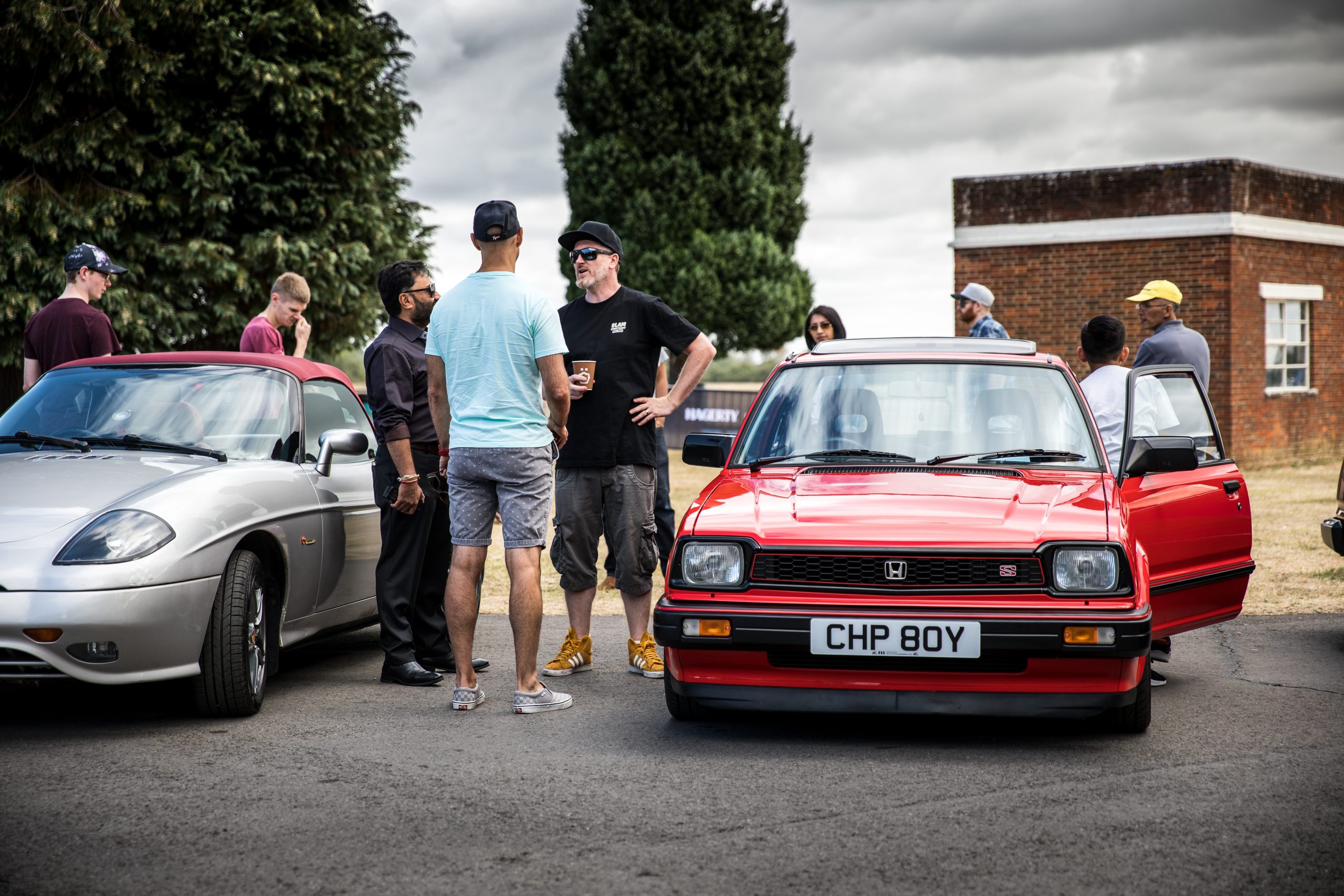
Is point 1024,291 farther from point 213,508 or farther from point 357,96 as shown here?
point 213,508

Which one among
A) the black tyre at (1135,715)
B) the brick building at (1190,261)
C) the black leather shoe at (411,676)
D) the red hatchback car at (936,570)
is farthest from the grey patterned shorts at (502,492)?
the brick building at (1190,261)

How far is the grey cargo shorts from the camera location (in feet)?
19.7

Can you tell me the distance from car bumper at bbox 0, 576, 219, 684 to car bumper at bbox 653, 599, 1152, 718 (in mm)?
1778

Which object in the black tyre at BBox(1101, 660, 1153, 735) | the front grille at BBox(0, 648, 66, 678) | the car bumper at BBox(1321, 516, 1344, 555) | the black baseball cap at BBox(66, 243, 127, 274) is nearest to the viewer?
the front grille at BBox(0, 648, 66, 678)

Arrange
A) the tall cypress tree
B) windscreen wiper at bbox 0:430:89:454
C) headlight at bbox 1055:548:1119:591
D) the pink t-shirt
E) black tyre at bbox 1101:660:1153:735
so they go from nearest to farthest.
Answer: headlight at bbox 1055:548:1119:591, black tyre at bbox 1101:660:1153:735, windscreen wiper at bbox 0:430:89:454, the pink t-shirt, the tall cypress tree

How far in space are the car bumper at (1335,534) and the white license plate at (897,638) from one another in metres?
3.31

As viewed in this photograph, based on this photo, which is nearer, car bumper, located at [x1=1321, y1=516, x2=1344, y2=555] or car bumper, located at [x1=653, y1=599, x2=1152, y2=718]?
car bumper, located at [x1=653, y1=599, x2=1152, y2=718]

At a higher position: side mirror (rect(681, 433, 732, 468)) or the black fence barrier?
side mirror (rect(681, 433, 732, 468))

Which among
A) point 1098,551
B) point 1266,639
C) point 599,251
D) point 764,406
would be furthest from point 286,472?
point 1266,639

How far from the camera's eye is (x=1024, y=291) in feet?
69.7

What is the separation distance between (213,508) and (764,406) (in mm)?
2314

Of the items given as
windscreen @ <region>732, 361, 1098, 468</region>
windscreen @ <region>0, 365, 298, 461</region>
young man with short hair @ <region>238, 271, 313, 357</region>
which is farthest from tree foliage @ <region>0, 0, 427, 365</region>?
windscreen @ <region>732, 361, 1098, 468</region>

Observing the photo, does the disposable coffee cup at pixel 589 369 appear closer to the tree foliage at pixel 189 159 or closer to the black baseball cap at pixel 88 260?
the black baseball cap at pixel 88 260

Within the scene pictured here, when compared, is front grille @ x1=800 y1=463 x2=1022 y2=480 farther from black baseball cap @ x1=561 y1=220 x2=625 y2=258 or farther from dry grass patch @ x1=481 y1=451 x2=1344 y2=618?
dry grass patch @ x1=481 y1=451 x2=1344 y2=618
